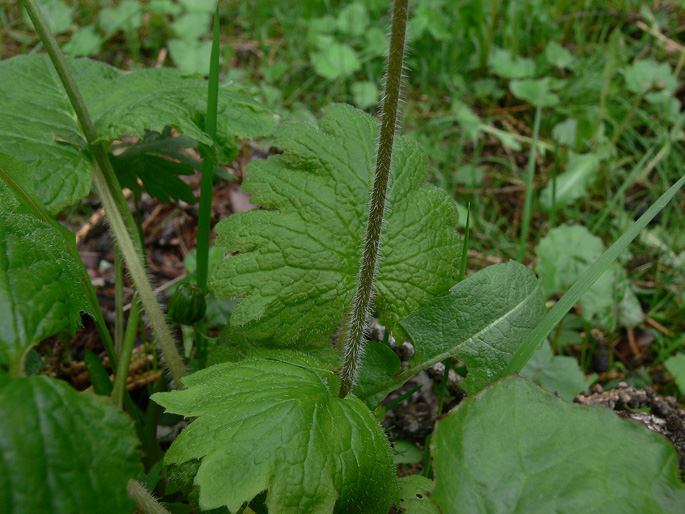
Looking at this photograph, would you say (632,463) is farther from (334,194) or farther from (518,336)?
(334,194)

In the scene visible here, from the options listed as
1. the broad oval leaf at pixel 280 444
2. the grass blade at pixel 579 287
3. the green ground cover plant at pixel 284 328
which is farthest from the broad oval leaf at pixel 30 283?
the grass blade at pixel 579 287

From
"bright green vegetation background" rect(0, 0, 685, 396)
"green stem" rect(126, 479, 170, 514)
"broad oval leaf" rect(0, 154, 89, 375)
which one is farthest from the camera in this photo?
"bright green vegetation background" rect(0, 0, 685, 396)

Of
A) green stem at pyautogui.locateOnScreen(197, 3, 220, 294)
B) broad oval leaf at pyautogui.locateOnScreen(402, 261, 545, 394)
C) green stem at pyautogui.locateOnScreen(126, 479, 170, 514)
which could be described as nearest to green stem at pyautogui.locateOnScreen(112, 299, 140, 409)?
green stem at pyautogui.locateOnScreen(197, 3, 220, 294)

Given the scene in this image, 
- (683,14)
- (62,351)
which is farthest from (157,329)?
(683,14)

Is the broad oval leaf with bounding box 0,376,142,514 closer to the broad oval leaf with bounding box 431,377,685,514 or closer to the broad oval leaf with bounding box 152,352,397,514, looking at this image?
the broad oval leaf with bounding box 152,352,397,514

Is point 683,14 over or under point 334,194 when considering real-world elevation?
over

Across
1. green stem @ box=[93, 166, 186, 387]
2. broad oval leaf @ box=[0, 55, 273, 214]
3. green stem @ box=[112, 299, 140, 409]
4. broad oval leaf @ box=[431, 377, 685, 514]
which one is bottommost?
green stem @ box=[112, 299, 140, 409]
